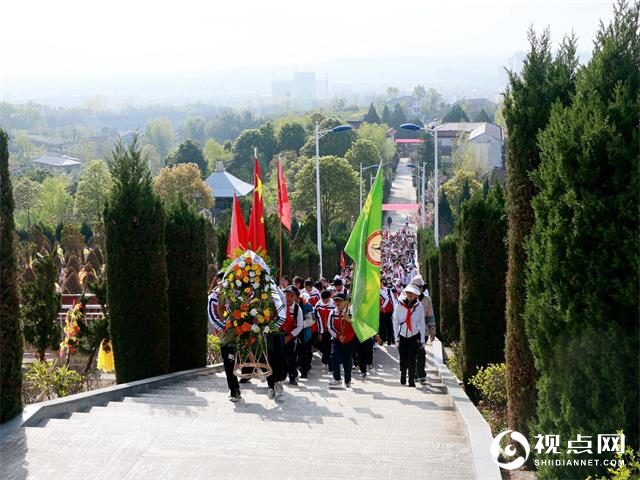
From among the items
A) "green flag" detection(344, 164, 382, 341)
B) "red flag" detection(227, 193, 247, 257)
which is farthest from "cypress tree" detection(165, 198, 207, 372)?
"green flag" detection(344, 164, 382, 341)

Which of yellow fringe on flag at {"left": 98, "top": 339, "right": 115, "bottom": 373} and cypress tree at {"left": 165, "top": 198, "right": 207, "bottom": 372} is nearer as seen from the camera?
cypress tree at {"left": 165, "top": 198, "right": 207, "bottom": 372}

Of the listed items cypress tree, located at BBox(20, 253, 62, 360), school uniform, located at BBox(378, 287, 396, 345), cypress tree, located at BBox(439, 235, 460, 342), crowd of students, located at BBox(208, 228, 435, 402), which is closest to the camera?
crowd of students, located at BBox(208, 228, 435, 402)

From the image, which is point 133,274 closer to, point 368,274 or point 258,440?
point 368,274

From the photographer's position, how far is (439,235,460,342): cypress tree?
21391mm

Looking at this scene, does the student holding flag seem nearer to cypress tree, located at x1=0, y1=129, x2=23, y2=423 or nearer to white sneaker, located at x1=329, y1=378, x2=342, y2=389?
white sneaker, located at x1=329, y1=378, x2=342, y2=389

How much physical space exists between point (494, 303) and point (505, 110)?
17.0 ft

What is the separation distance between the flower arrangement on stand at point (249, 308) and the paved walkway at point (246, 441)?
2.08 feet

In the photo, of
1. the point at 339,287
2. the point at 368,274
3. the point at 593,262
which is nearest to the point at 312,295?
the point at 339,287

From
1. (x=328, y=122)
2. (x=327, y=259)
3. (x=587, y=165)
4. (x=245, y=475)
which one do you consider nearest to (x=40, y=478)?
(x=245, y=475)

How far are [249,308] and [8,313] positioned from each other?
3.27m

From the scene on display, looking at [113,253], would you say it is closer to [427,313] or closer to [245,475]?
[427,313]

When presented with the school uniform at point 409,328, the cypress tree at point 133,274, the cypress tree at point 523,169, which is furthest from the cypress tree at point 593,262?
the cypress tree at point 133,274

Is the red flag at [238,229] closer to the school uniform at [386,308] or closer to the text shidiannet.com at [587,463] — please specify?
the school uniform at [386,308]

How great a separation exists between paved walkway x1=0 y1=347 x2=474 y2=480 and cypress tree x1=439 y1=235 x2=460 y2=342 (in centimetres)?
980
